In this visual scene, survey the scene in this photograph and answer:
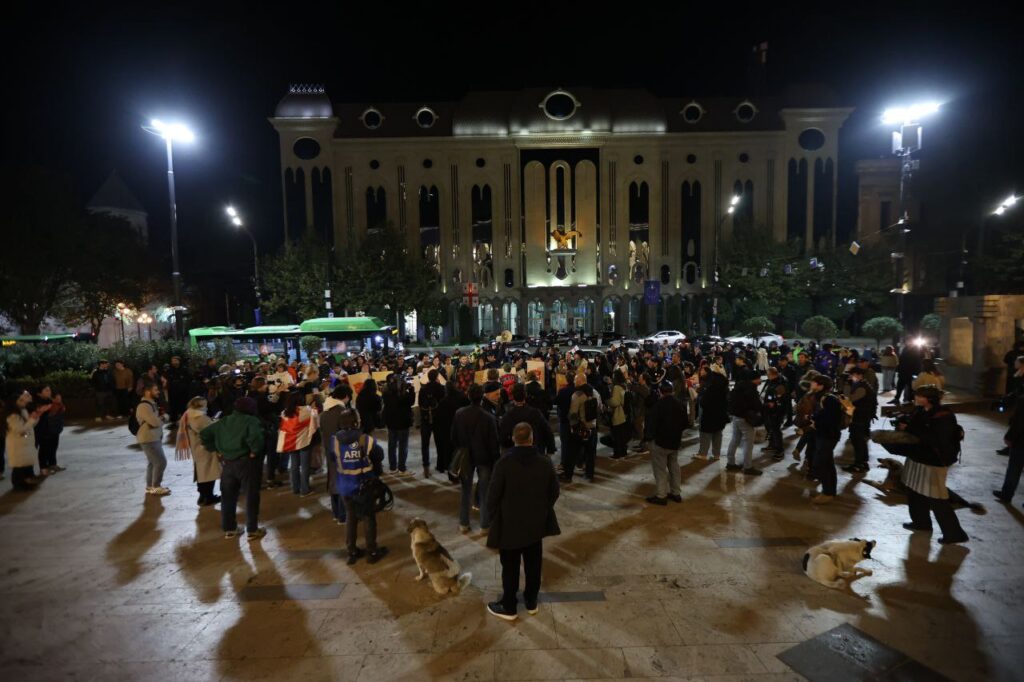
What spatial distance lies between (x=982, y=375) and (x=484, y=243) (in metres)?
34.9

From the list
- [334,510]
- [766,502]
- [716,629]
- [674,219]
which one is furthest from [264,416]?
[674,219]

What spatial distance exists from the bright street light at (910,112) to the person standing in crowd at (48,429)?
21.0m

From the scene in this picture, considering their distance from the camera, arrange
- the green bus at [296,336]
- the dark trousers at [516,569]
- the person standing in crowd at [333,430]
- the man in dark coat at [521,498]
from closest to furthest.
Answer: the man in dark coat at [521,498], the dark trousers at [516,569], the person standing in crowd at [333,430], the green bus at [296,336]

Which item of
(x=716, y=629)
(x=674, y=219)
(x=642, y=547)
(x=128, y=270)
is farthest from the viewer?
(x=674, y=219)

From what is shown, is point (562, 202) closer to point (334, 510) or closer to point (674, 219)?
point (674, 219)

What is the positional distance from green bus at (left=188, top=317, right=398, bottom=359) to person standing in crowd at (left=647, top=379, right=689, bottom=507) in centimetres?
1586

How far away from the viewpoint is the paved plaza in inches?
168

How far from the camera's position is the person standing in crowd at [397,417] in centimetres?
908

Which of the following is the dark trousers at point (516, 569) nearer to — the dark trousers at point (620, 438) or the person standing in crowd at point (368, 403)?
the person standing in crowd at point (368, 403)

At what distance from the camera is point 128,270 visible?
33.2 metres

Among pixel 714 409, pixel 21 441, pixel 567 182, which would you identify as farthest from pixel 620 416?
pixel 567 182

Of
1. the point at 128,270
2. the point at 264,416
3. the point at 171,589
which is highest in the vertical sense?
the point at 128,270

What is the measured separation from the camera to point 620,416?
9.83 m

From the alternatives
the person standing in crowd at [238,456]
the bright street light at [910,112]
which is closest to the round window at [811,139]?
the bright street light at [910,112]
